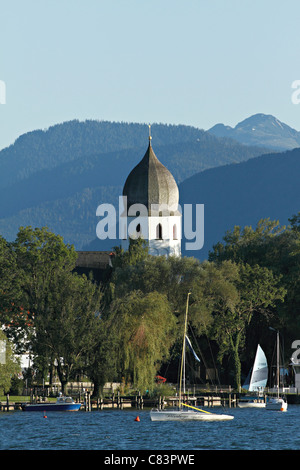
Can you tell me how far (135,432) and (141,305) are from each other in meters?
25.0

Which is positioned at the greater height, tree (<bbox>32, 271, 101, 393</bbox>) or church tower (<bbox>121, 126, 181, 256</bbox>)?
church tower (<bbox>121, 126, 181, 256</bbox>)

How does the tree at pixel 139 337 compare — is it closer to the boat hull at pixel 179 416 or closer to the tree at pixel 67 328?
the tree at pixel 67 328

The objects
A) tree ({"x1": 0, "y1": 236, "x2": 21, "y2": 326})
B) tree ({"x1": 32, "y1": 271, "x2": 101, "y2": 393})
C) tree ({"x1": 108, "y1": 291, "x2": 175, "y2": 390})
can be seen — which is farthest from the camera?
tree ({"x1": 0, "y1": 236, "x2": 21, "y2": 326})

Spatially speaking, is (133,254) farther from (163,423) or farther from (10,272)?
(163,423)

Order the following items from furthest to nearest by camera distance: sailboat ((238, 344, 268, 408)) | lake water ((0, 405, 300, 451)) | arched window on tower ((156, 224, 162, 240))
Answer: arched window on tower ((156, 224, 162, 240)) → sailboat ((238, 344, 268, 408)) → lake water ((0, 405, 300, 451))

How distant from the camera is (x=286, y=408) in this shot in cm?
9669

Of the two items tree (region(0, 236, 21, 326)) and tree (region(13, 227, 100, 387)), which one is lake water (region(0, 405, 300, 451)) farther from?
tree (region(0, 236, 21, 326))

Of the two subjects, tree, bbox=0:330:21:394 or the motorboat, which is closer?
the motorboat

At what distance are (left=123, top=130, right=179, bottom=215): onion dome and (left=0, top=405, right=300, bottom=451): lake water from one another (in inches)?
1770

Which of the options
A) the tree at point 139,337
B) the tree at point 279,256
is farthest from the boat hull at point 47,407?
the tree at point 279,256

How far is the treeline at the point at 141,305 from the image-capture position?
92.7 meters

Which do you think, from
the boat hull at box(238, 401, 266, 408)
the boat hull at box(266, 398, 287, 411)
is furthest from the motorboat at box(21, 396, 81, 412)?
the boat hull at box(238, 401, 266, 408)

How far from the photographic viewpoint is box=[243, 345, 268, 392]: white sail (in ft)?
345

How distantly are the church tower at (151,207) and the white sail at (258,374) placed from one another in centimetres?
2812
